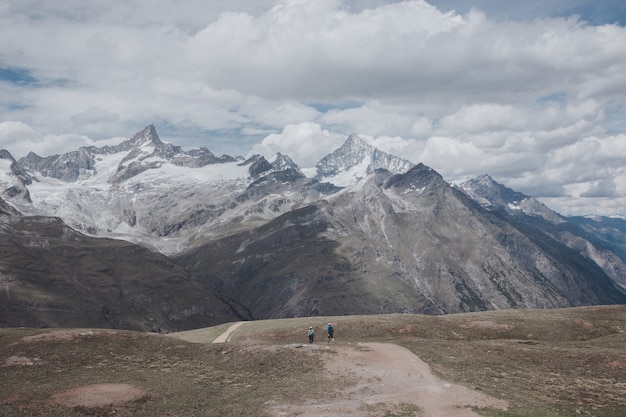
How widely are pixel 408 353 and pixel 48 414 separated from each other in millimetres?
42585

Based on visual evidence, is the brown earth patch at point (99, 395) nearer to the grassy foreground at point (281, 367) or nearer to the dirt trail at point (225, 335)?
the grassy foreground at point (281, 367)

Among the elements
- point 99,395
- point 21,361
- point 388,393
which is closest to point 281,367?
point 388,393

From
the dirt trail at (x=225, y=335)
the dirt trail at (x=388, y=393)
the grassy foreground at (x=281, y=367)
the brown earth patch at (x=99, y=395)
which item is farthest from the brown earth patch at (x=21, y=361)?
the dirt trail at (x=388, y=393)

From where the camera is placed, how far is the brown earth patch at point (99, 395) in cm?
4991

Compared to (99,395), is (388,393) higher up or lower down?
higher up

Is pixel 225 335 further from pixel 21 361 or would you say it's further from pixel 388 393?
pixel 388 393

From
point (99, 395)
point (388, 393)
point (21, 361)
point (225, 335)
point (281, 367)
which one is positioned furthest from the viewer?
point (225, 335)

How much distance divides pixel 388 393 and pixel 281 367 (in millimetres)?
16307

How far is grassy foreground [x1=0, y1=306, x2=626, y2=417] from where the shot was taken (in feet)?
163

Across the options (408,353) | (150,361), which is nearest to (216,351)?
(150,361)

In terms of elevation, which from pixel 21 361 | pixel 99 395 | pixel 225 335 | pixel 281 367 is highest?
pixel 21 361

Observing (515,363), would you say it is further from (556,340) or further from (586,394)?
(556,340)

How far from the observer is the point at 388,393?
51875 millimetres

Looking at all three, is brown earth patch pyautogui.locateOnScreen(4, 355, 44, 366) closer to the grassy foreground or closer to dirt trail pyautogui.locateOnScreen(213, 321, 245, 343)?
the grassy foreground
